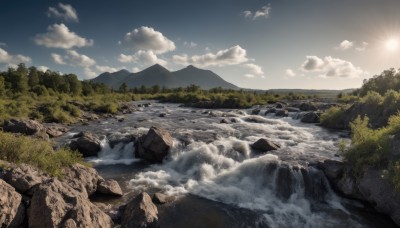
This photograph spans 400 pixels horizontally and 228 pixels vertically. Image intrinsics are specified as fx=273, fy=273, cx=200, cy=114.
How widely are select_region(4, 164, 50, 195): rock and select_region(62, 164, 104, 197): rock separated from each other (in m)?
2.20

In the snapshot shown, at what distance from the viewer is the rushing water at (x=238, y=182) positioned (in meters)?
15.0

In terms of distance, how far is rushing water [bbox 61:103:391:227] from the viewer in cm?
1498

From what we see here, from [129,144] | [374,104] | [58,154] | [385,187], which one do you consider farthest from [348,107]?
[58,154]

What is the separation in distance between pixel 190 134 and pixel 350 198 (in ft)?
56.6

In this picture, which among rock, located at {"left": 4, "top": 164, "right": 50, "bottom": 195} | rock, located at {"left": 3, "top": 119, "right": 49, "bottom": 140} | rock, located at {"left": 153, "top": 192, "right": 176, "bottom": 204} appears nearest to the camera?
rock, located at {"left": 4, "top": 164, "right": 50, "bottom": 195}

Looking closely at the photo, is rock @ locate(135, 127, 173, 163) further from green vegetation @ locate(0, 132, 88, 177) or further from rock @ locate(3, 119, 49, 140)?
rock @ locate(3, 119, 49, 140)

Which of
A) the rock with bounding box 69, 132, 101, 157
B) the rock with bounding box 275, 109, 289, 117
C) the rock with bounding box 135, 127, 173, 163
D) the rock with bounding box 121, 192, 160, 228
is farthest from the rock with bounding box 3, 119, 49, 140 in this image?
the rock with bounding box 275, 109, 289, 117

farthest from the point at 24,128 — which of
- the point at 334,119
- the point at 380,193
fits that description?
the point at 334,119

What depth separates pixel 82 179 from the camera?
15000 millimetres

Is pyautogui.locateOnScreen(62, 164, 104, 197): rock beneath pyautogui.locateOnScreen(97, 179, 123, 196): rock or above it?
above

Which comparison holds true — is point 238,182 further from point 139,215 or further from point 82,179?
point 82,179

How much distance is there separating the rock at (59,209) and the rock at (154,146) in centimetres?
1199

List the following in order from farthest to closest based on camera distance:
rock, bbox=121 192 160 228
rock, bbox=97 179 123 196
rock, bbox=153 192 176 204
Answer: rock, bbox=97 179 123 196 → rock, bbox=153 192 176 204 → rock, bbox=121 192 160 228

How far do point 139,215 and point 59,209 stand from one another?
140 inches
